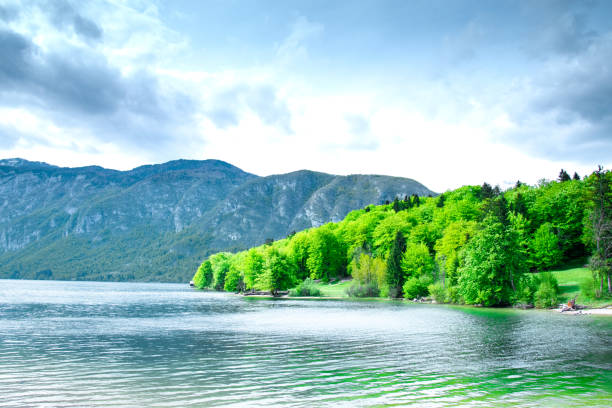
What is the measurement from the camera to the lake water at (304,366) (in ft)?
62.0

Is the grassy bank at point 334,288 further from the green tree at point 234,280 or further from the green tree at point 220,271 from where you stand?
the green tree at point 220,271

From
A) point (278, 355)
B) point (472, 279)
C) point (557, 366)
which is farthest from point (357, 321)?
point (472, 279)

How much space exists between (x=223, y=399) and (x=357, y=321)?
37876 millimetres

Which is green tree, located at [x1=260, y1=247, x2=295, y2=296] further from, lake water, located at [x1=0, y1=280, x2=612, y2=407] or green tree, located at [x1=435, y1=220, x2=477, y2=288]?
lake water, located at [x1=0, y1=280, x2=612, y2=407]

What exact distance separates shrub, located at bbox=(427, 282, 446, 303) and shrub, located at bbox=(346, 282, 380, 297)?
79.7 feet

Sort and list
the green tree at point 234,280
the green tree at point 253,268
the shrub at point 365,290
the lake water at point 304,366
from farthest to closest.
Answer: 1. the green tree at point 234,280
2. the green tree at point 253,268
3. the shrub at point 365,290
4. the lake water at point 304,366

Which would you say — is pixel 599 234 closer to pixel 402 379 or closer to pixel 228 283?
pixel 402 379

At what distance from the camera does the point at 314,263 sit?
5866 inches

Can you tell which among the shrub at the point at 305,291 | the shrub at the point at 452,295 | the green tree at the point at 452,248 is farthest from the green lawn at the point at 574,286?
the shrub at the point at 305,291

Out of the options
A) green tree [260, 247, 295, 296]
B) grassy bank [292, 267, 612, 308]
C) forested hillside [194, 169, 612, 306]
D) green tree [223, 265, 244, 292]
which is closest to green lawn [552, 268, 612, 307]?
grassy bank [292, 267, 612, 308]

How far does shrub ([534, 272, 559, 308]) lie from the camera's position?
74.4 m

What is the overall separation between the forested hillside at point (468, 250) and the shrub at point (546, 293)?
0.54 ft

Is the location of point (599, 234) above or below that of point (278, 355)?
above

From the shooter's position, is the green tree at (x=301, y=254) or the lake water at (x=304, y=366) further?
the green tree at (x=301, y=254)
